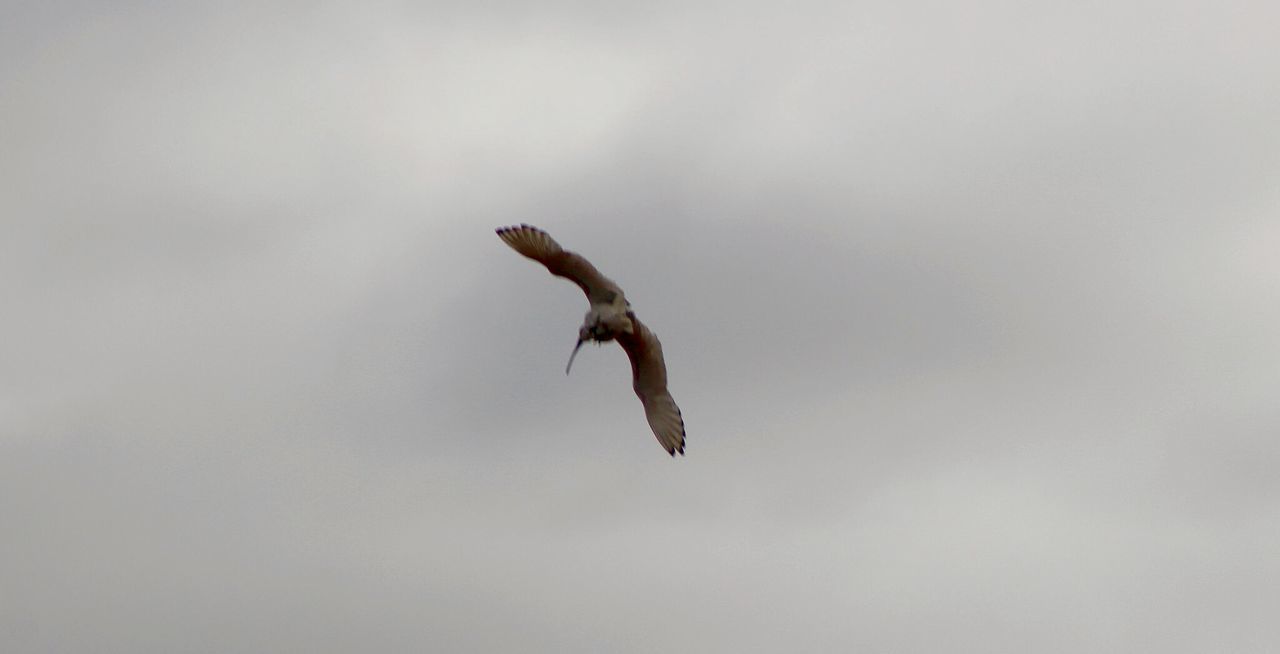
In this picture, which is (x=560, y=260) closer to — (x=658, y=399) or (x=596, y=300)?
(x=596, y=300)

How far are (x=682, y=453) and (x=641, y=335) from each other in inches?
120

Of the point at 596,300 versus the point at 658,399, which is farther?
the point at 658,399

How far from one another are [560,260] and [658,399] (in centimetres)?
486

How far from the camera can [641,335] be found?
46094 millimetres

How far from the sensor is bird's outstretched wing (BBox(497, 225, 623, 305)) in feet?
147

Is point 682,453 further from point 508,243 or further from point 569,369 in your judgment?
point 508,243

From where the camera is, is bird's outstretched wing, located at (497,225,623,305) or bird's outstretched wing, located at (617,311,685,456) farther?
bird's outstretched wing, located at (617,311,685,456)

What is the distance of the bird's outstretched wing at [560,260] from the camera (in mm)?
44906

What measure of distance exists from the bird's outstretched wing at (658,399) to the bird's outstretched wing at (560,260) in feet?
6.91

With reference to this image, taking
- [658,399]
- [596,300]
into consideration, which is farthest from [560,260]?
[658,399]

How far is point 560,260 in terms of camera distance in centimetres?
4522

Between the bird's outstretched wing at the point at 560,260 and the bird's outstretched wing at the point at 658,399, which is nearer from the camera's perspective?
the bird's outstretched wing at the point at 560,260

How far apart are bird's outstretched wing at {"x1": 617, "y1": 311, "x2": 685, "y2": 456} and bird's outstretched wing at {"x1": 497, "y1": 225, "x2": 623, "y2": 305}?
2107 millimetres

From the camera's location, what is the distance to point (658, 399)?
48.2 metres
